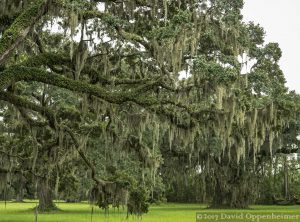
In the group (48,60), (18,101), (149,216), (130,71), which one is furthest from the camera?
(149,216)

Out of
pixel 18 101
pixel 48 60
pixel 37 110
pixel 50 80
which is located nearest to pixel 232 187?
pixel 37 110

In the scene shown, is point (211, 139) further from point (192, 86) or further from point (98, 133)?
point (192, 86)

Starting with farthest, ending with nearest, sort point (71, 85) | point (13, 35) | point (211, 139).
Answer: point (211, 139) < point (71, 85) < point (13, 35)

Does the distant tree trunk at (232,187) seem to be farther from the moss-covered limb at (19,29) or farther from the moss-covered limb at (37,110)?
the moss-covered limb at (19,29)

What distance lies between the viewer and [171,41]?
12078 mm

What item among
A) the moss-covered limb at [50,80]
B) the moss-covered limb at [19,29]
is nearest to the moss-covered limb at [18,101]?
the moss-covered limb at [50,80]

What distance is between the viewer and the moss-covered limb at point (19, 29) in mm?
10898

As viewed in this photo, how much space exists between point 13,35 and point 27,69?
3.09 ft

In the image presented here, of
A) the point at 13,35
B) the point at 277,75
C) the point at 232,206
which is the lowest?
the point at 232,206

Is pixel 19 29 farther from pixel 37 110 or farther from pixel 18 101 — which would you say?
pixel 37 110

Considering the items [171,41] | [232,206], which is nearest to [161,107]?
[171,41]

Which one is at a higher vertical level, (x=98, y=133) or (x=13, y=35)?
(x=13, y=35)

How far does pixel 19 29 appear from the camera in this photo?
1106 cm

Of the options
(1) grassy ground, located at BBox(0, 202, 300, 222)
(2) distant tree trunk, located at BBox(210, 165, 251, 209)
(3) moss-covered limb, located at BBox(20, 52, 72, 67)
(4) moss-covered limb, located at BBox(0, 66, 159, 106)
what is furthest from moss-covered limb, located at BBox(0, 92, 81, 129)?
(2) distant tree trunk, located at BBox(210, 165, 251, 209)
